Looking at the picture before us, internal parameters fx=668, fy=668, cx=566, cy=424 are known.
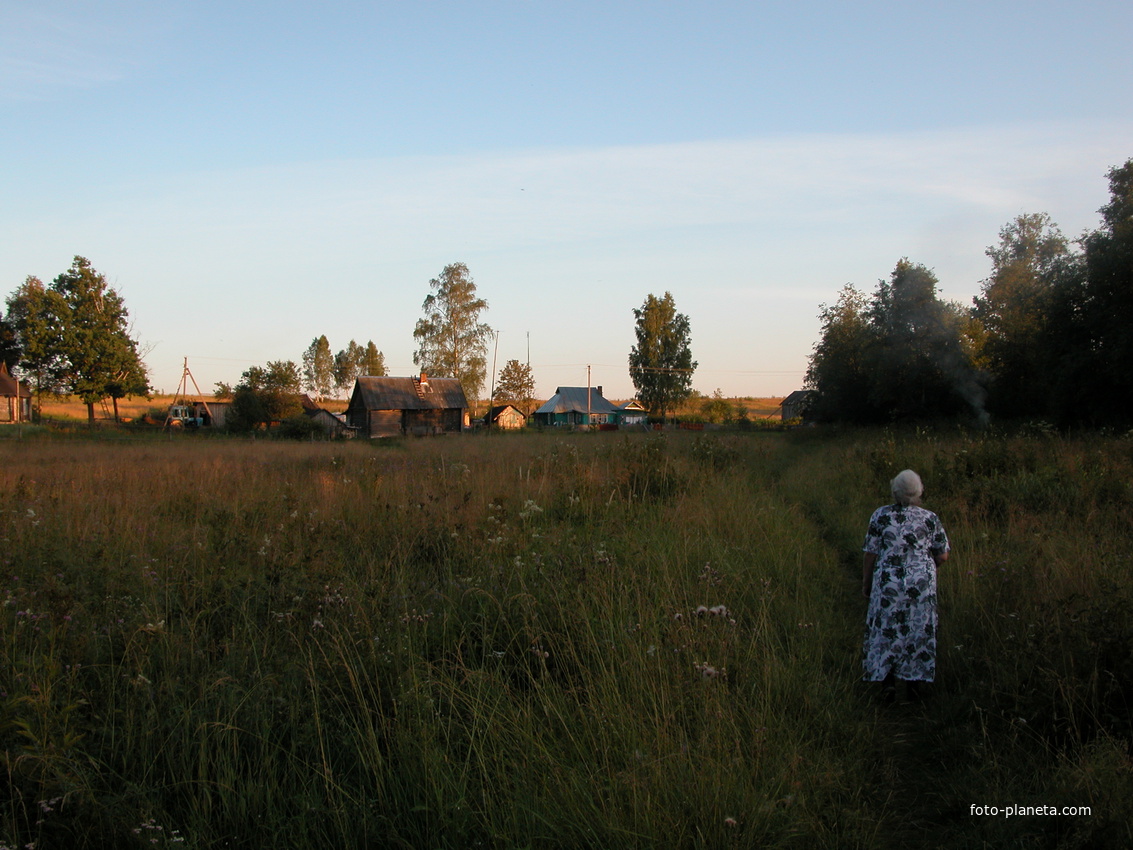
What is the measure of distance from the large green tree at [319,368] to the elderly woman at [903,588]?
99.4 metres

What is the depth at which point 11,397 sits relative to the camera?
4812cm

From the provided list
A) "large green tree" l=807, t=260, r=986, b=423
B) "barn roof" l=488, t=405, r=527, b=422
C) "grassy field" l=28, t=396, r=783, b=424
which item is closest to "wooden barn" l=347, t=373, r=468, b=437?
"barn roof" l=488, t=405, r=527, b=422

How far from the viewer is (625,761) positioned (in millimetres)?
2777

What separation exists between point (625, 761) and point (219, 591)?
320cm

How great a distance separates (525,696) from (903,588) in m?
2.65

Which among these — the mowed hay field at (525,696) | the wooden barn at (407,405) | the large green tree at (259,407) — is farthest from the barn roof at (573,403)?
the mowed hay field at (525,696)

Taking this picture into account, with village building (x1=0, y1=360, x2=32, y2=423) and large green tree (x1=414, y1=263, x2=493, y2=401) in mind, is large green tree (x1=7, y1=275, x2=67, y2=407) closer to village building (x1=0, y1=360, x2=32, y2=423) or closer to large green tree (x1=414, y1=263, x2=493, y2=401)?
village building (x1=0, y1=360, x2=32, y2=423)

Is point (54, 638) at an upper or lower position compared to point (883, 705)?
upper

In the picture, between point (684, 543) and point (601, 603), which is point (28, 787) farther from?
point (684, 543)

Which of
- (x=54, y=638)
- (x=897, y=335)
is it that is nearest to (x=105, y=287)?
(x=897, y=335)

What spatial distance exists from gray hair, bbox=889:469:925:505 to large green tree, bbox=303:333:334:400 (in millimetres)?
99389

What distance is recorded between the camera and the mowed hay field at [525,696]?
2590 millimetres

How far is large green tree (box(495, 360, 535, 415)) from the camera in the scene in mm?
69250

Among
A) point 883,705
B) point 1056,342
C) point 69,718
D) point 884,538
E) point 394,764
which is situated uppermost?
point 1056,342
